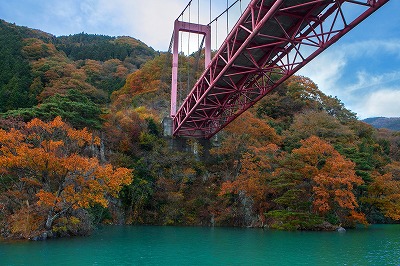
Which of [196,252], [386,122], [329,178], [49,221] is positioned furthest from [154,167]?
[386,122]

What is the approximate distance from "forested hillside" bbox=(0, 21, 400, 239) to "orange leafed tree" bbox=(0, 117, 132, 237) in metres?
0.05

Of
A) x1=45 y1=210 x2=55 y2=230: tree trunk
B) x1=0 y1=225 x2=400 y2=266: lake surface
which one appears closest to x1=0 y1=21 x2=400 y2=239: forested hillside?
x1=45 y1=210 x2=55 y2=230: tree trunk

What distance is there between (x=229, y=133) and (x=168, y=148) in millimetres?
5227

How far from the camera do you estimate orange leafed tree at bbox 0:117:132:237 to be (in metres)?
14.7

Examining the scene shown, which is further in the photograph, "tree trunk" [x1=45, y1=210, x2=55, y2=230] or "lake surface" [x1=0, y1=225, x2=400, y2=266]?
"tree trunk" [x1=45, y1=210, x2=55, y2=230]

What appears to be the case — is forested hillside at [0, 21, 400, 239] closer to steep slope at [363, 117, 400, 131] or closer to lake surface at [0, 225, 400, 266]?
lake surface at [0, 225, 400, 266]

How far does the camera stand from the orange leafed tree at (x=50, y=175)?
14711 millimetres

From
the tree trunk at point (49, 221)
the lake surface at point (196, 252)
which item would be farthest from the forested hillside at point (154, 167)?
the lake surface at point (196, 252)

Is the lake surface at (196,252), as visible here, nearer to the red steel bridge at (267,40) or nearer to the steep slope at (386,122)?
the red steel bridge at (267,40)

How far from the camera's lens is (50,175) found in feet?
50.8

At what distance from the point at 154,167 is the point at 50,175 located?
11.3 m

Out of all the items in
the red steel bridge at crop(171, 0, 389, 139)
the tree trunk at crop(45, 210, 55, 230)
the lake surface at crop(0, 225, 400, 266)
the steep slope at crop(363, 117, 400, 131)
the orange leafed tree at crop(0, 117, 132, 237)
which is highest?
the steep slope at crop(363, 117, 400, 131)

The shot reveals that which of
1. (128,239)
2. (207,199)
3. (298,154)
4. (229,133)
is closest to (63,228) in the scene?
(128,239)

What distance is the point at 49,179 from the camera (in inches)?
620
